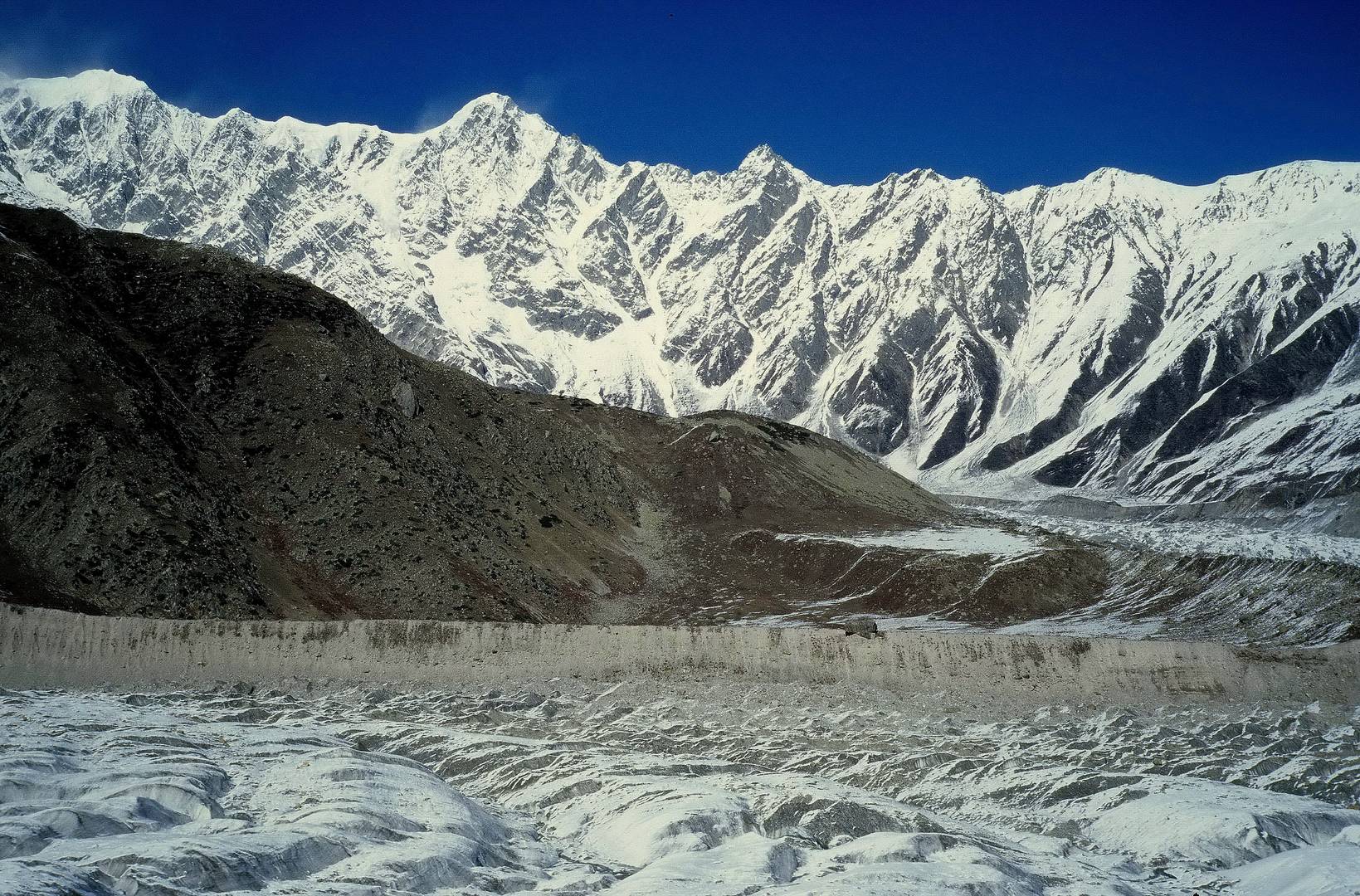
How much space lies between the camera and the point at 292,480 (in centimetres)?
8256

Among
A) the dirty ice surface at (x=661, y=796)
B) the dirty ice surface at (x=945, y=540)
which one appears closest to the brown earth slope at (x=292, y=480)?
the dirty ice surface at (x=945, y=540)

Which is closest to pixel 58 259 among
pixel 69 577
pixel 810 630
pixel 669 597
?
pixel 69 577

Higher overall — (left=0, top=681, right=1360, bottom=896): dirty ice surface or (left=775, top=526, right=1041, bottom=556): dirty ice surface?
(left=775, top=526, right=1041, bottom=556): dirty ice surface

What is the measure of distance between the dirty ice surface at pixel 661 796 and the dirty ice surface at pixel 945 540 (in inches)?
2942

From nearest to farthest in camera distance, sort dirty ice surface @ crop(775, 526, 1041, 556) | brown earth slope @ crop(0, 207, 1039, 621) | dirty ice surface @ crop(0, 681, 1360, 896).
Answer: dirty ice surface @ crop(0, 681, 1360, 896)
brown earth slope @ crop(0, 207, 1039, 621)
dirty ice surface @ crop(775, 526, 1041, 556)

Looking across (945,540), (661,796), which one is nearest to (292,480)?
(661,796)

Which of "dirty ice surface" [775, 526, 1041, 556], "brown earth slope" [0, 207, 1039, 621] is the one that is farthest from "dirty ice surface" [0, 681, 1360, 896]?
"dirty ice surface" [775, 526, 1041, 556]

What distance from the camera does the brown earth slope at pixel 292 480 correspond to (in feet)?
204

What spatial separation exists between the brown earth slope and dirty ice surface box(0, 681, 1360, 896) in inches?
967

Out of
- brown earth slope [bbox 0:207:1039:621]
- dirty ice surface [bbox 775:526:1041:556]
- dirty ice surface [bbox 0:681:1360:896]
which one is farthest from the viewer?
dirty ice surface [bbox 775:526:1041:556]

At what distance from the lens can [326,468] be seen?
277 feet

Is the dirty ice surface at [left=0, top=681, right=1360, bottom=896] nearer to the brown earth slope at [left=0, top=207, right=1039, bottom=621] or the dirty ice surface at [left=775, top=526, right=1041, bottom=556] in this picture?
the brown earth slope at [left=0, top=207, right=1039, bottom=621]

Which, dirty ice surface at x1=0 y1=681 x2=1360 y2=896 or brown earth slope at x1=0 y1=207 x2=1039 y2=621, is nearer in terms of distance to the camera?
dirty ice surface at x1=0 y1=681 x2=1360 y2=896

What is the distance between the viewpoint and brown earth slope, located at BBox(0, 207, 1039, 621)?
6231 centimetres
